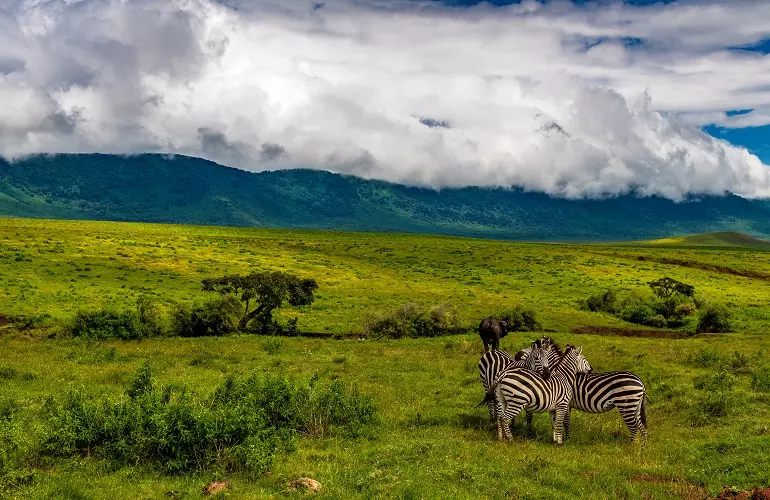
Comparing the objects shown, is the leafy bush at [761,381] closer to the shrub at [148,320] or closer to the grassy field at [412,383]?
the grassy field at [412,383]

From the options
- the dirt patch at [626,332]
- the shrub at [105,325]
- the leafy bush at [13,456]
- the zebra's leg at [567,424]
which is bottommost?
the dirt patch at [626,332]

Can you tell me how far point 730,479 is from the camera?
14742 millimetres

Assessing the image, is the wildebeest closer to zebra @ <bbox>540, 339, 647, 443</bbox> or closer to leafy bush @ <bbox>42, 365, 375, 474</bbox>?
zebra @ <bbox>540, 339, 647, 443</bbox>

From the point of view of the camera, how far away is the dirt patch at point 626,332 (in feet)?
170

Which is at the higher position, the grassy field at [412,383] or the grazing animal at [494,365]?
the grazing animal at [494,365]

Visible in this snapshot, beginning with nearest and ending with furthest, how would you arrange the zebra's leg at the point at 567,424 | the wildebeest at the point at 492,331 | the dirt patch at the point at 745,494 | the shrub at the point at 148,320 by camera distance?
the dirt patch at the point at 745,494 < the zebra's leg at the point at 567,424 < the wildebeest at the point at 492,331 < the shrub at the point at 148,320

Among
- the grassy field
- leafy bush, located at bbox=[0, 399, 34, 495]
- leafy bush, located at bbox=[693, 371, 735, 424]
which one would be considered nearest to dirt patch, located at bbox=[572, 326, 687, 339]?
the grassy field

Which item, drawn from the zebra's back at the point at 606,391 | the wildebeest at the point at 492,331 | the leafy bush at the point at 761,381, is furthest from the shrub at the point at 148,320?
the leafy bush at the point at 761,381

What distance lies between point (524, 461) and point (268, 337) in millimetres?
29489

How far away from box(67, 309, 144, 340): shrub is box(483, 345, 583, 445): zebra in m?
29.2

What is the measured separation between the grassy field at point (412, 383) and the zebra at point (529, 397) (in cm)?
71

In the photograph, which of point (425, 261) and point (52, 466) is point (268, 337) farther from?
point (425, 261)

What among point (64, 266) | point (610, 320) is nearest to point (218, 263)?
point (64, 266)

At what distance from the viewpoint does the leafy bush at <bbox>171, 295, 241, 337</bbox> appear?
43094 mm
